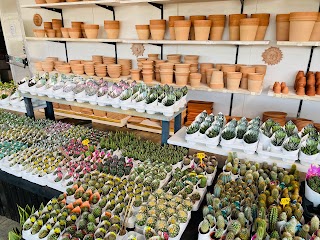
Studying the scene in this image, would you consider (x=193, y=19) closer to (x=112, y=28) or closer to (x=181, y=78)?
(x=181, y=78)

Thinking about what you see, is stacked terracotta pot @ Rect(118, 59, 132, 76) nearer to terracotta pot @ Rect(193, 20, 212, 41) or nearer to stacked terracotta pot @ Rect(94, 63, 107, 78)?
stacked terracotta pot @ Rect(94, 63, 107, 78)

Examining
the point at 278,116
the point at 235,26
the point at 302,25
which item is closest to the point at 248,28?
the point at 235,26

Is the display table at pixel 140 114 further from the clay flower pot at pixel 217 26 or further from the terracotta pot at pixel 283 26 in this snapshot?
the terracotta pot at pixel 283 26

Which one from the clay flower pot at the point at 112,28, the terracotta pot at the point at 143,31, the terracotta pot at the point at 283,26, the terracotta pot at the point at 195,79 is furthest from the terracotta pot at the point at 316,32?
the clay flower pot at the point at 112,28

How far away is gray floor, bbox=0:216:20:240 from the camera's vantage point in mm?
2235

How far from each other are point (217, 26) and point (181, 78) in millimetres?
660

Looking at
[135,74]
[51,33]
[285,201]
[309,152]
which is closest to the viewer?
[285,201]

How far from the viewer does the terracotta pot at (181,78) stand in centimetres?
268

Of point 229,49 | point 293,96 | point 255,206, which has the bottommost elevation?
point 255,206

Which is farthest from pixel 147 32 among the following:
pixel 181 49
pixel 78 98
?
pixel 78 98

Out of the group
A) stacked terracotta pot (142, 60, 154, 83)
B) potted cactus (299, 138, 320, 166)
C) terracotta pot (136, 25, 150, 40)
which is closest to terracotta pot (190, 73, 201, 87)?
stacked terracotta pot (142, 60, 154, 83)

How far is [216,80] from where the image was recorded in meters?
2.58

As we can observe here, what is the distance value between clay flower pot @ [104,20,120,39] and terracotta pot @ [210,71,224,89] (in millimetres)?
1524

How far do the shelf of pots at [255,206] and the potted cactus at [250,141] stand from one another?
10cm
